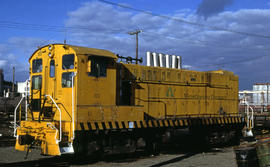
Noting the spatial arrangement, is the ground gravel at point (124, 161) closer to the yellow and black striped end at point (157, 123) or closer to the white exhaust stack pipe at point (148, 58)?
the yellow and black striped end at point (157, 123)

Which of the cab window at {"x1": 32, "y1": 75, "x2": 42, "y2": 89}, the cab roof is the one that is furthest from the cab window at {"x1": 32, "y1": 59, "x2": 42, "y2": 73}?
the cab roof

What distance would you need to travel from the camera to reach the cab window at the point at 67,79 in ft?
31.4

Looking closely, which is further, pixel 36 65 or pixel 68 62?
pixel 36 65

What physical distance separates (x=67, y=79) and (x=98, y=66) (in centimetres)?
109

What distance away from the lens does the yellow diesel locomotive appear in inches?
365

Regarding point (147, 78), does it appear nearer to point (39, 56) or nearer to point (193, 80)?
point (193, 80)

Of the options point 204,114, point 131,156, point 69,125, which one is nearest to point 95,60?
point 69,125

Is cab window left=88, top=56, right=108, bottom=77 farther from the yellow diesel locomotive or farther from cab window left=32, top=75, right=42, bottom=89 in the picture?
cab window left=32, top=75, right=42, bottom=89

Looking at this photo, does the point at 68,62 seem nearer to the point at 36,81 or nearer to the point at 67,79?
the point at 67,79

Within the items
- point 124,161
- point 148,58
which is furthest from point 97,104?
point 148,58

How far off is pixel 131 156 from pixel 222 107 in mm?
6533

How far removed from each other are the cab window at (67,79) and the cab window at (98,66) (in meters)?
0.63

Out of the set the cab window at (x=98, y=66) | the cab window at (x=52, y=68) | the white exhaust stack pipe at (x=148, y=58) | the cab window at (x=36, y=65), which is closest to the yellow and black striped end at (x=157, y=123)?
the cab window at (x=98, y=66)

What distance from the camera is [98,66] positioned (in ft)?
32.3
